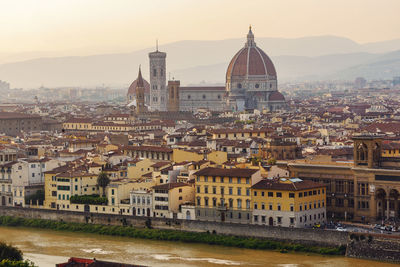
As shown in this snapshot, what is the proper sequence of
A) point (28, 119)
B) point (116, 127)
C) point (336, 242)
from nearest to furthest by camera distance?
point (336, 242) → point (116, 127) → point (28, 119)

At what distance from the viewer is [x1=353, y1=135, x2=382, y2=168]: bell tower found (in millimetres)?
43812

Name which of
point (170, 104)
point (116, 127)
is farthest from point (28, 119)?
point (170, 104)

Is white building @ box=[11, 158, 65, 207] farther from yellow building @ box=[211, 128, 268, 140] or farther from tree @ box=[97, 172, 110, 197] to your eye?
yellow building @ box=[211, 128, 268, 140]

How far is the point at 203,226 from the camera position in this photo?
146 feet

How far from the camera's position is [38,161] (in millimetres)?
53875

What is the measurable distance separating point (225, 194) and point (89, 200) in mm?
8122

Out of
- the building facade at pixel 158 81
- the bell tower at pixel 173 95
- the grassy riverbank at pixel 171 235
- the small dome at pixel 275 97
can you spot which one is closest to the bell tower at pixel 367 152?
the grassy riverbank at pixel 171 235

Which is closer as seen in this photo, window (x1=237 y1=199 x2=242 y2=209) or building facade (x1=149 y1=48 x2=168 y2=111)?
window (x1=237 y1=199 x2=242 y2=209)

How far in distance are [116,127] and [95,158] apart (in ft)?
136

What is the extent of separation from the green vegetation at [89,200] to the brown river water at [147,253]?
2.49m

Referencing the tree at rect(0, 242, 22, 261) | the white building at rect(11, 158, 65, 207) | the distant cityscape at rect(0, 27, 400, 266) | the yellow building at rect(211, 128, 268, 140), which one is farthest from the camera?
the yellow building at rect(211, 128, 268, 140)

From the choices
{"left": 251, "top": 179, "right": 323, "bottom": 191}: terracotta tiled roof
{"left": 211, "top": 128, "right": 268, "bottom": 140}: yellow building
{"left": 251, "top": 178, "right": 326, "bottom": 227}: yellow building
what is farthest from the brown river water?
{"left": 211, "top": 128, "right": 268, "bottom": 140}: yellow building

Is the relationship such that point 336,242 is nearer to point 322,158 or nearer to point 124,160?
point 322,158

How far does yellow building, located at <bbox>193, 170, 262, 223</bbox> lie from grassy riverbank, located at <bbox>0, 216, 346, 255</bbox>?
153cm
